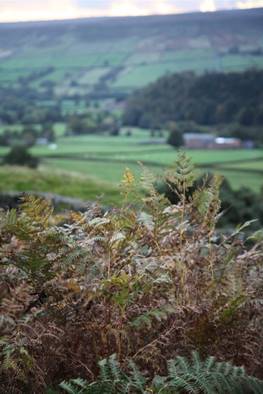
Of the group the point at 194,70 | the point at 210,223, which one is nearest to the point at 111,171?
the point at 194,70

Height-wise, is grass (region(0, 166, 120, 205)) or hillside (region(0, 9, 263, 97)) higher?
hillside (region(0, 9, 263, 97))

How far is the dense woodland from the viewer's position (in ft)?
29.5

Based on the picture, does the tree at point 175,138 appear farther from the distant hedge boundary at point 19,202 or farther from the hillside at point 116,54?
the distant hedge boundary at point 19,202

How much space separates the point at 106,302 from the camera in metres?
1.66

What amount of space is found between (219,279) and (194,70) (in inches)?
359

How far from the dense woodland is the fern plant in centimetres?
760

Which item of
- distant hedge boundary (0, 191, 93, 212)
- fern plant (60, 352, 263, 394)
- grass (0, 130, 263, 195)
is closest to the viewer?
fern plant (60, 352, 263, 394)

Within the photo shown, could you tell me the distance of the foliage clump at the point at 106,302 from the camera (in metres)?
1.60

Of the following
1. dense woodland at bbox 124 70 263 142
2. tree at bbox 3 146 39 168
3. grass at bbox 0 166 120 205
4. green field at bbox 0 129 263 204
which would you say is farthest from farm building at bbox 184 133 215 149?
tree at bbox 3 146 39 168

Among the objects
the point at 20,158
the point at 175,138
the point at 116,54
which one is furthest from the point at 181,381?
the point at 20,158

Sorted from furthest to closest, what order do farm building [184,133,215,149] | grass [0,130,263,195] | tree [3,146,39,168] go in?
tree [3,146,39,168] < grass [0,130,263,195] < farm building [184,133,215,149]

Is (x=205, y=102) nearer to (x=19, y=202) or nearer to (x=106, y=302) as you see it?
(x=19, y=202)

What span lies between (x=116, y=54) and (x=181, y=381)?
29.7 feet

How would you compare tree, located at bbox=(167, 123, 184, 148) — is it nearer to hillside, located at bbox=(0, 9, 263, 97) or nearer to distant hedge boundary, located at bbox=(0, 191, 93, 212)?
hillside, located at bbox=(0, 9, 263, 97)
